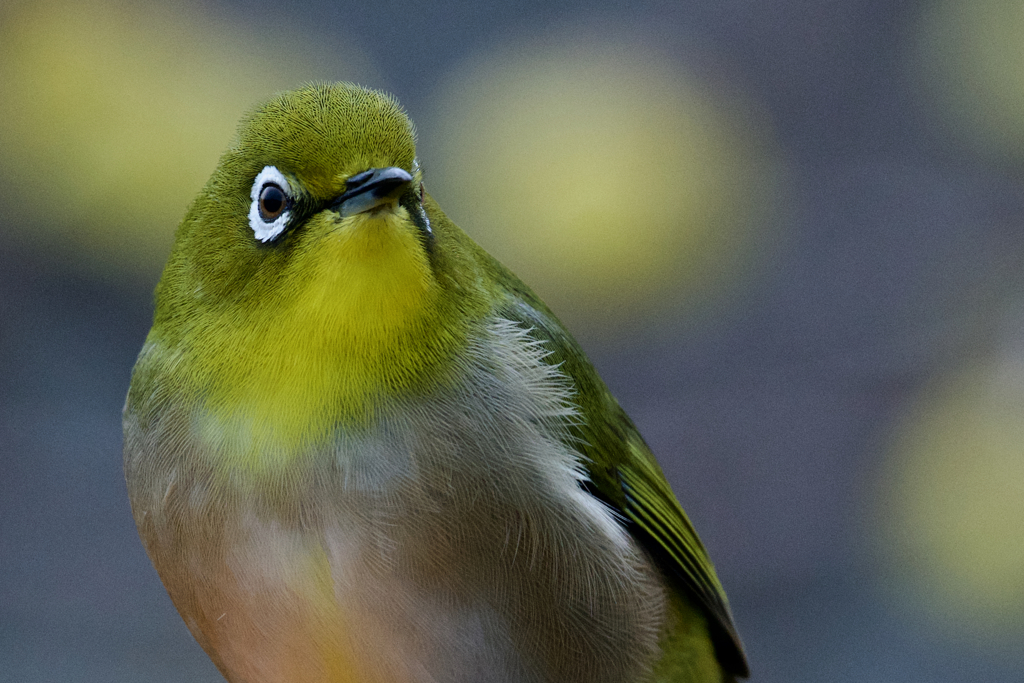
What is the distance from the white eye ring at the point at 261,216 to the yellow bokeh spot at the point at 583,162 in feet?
6.91

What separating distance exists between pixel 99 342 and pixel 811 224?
249 centimetres

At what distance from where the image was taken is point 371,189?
138 cm

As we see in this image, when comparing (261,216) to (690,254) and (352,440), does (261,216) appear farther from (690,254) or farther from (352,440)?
(690,254)

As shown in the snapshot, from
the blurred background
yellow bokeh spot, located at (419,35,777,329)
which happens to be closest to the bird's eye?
the blurred background

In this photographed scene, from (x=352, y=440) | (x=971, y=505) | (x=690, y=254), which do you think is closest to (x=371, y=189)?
(x=352, y=440)

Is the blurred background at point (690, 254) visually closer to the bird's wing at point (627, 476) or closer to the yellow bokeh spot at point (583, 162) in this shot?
the yellow bokeh spot at point (583, 162)

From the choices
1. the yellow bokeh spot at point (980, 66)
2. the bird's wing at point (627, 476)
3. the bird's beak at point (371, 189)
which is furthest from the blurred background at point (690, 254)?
the bird's beak at point (371, 189)

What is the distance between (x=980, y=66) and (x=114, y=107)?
2806mm

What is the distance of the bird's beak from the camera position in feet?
4.46

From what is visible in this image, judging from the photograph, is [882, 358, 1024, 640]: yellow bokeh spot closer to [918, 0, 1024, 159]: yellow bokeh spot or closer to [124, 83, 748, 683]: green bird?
[918, 0, 1024, 159]: yellow bokeh spot

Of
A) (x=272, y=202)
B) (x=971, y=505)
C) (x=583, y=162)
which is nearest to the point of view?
(x=272, y=202)

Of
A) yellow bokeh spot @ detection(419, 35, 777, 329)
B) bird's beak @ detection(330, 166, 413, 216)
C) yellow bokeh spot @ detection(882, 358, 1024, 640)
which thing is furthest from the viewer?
yellow bokeh spot @ detection(882, 358, 1024, 640)

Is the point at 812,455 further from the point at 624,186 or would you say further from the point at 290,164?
the point at 290,164

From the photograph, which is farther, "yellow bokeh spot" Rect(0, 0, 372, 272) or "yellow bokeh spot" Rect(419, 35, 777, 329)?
"yellow bokeh spot" Rect(419, 35, 777, 329)
